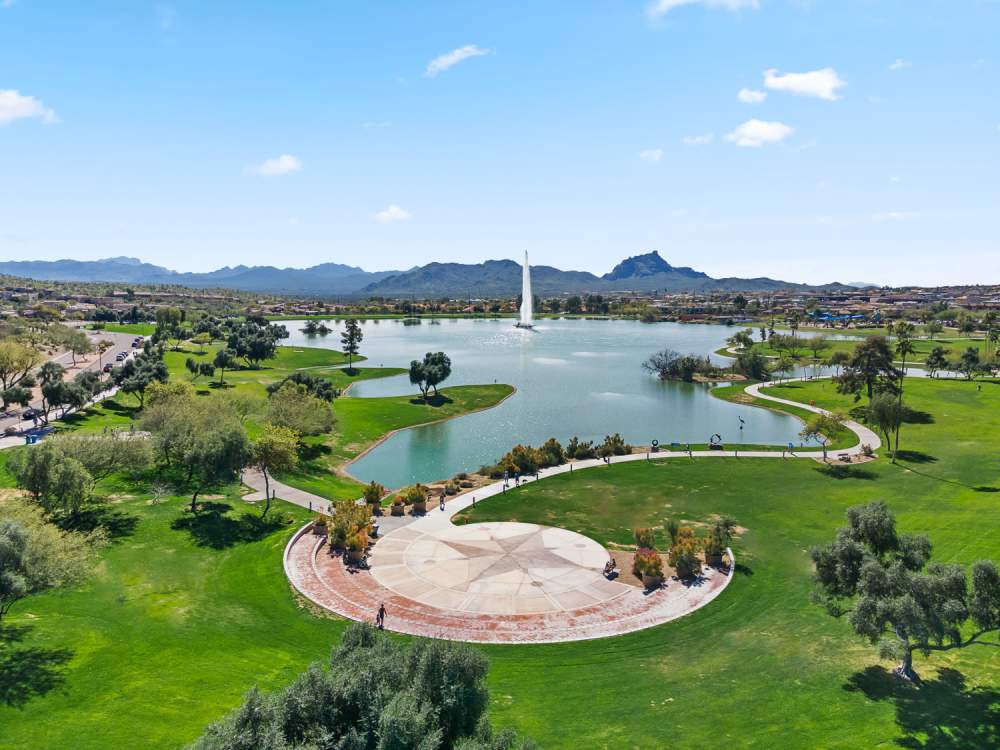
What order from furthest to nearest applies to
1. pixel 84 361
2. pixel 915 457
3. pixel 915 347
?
pixel 915 347 → pixel 84 361 → pixel 915 457

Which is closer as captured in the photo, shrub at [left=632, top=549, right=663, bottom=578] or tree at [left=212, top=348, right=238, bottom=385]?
shrub at [left=632, top=549, right=663, bottom=578]

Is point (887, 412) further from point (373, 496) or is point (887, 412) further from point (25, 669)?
point (25, 669)

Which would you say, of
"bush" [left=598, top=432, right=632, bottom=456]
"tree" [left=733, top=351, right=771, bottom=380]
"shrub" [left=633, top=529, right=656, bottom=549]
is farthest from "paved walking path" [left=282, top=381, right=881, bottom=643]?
"tree" [left=733, top=351, right=771, bottom=380]

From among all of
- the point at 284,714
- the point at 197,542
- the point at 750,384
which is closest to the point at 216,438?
the point at 197,542

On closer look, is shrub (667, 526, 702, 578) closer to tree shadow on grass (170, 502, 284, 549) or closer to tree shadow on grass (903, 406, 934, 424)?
tree shadow on grass (170, 502, 284, 549)

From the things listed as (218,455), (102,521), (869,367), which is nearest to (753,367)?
(869,367)

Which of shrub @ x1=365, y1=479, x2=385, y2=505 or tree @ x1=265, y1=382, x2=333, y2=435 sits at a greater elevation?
tree @ x1=265, y1=382, x2=333, y2=435

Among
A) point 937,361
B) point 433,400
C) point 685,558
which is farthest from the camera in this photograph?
point 937,361
